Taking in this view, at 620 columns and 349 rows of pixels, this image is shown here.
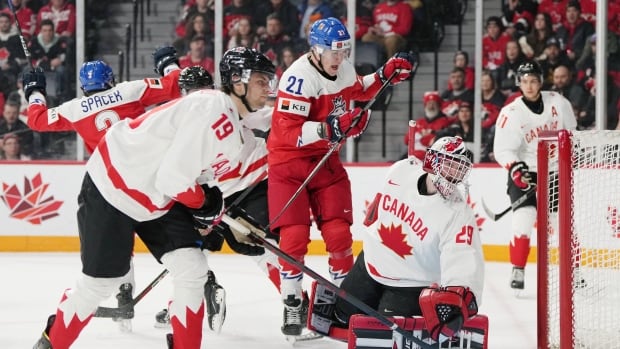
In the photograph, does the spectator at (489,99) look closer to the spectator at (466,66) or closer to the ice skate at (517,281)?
the spectator at (466,66)

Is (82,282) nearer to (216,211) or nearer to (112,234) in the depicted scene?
(112,234)

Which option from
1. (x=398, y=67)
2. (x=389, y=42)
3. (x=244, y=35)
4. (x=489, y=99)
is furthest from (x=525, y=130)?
(x=244, y=35)

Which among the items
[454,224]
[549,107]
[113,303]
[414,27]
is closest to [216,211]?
[454,224]

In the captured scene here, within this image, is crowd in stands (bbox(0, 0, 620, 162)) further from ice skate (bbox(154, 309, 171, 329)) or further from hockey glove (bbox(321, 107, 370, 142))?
ice skate (bbox(154, 309, 171, 329))

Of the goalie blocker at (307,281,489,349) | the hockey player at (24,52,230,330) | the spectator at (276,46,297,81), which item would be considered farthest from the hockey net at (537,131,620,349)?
the spectator at (276,46,297,81)

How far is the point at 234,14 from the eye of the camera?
7.01 meters

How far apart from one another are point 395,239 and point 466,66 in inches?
150

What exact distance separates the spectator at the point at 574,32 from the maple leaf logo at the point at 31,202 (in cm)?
346

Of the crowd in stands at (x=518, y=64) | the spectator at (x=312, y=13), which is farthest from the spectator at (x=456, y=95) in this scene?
the spectator at (x=312, y=13)

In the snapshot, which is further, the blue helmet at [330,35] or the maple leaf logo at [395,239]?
the blue helmet at [330,35]

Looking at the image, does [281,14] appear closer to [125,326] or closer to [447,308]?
[125,326]

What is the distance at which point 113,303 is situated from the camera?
15.1 ft

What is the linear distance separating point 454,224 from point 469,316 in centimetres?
28

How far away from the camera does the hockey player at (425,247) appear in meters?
2.84
